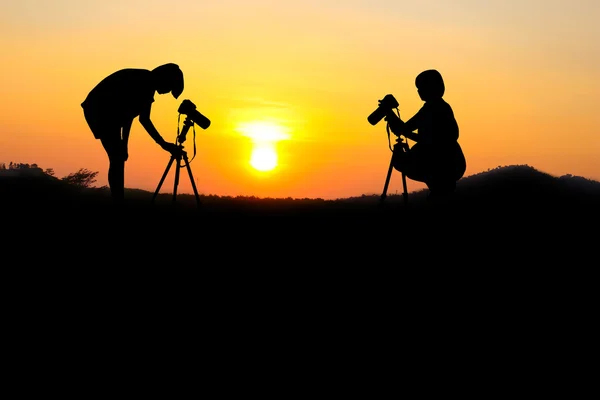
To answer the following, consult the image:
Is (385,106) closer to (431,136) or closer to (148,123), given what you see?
(431,136)

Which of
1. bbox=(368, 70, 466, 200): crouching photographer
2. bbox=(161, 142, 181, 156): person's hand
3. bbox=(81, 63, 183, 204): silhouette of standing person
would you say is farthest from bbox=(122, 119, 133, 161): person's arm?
bbox=(368, 70, 466, 200): crouching photographer

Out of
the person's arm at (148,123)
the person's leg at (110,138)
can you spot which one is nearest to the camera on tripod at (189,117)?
the person's arm at (148,123)

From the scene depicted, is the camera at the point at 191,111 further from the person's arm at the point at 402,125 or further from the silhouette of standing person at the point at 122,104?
the person's arm at the point at 402,125

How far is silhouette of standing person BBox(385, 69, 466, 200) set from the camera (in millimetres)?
15534

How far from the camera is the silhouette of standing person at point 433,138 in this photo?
1553cm

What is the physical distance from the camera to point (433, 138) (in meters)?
15.8

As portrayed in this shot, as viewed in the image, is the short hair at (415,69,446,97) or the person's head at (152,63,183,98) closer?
the short hair at (415,69,446,97)

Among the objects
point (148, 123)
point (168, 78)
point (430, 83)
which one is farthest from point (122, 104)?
point (430, 83)

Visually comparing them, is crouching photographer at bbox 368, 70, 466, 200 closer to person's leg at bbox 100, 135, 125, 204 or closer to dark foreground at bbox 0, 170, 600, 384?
dark foreground at bbox 0, 170, 600, 384

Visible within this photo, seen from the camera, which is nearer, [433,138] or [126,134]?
[433,138]

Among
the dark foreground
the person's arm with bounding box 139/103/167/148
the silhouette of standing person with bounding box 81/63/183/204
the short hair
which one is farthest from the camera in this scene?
the person's arm with bounding box 139/103/167/148

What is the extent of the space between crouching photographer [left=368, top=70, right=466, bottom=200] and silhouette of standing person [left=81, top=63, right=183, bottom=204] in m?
4.65

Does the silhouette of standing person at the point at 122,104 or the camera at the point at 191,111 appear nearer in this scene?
the silhouette of standing person at the point at 122,104

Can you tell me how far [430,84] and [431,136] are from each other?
114 cm
